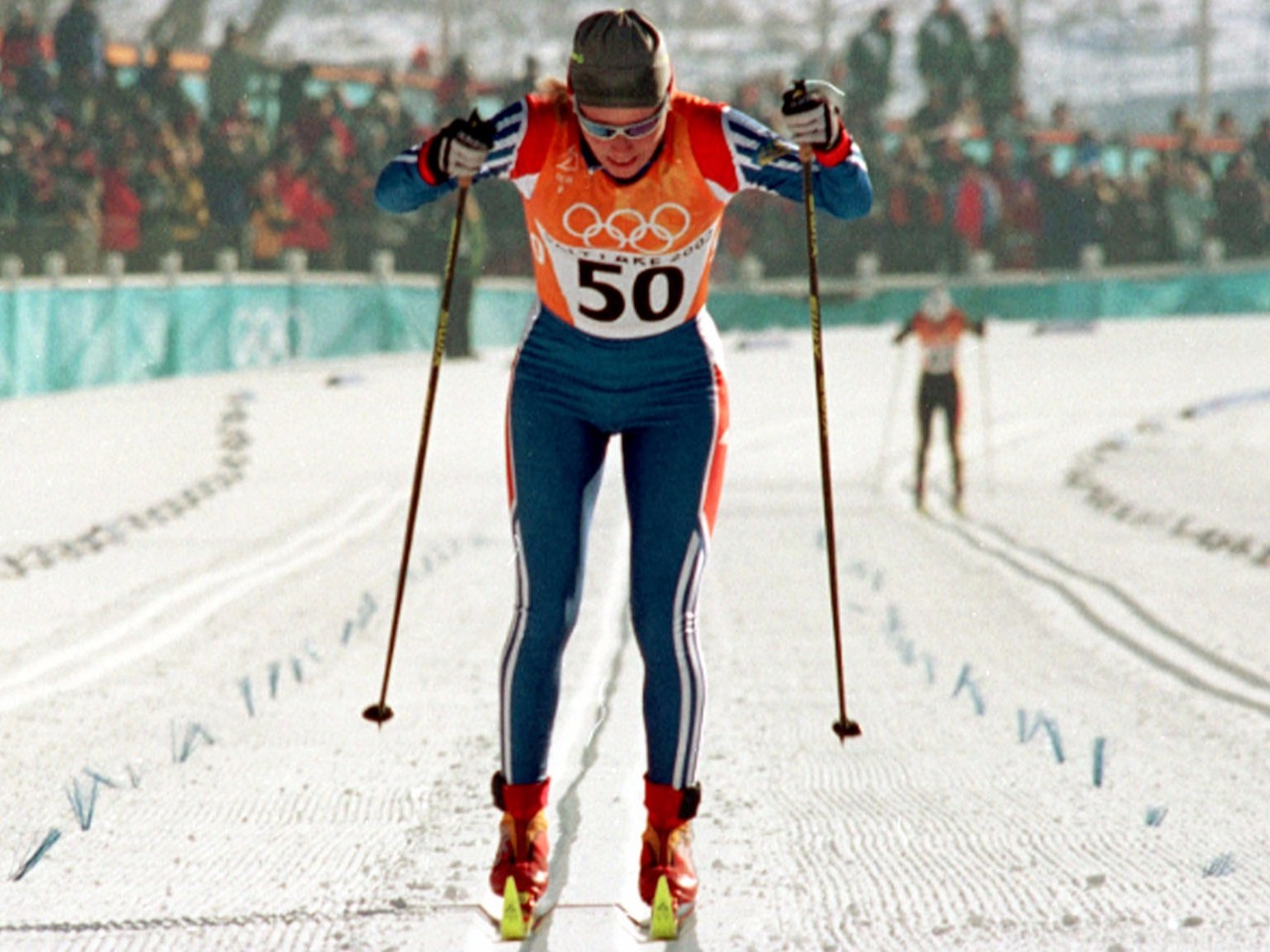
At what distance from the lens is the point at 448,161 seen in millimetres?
3555

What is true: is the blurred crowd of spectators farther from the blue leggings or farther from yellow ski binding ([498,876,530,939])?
yellow ski binding ([498,876,530,939])

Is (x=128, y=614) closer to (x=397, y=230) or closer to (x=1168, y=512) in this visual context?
(x=1168, y=512)

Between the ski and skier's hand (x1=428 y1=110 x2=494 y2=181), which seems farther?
skier's hand (x1=428 y1=110 x2=494 y2=181)

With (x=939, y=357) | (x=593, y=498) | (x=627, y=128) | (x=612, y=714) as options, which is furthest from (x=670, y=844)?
(x=939, y=357)

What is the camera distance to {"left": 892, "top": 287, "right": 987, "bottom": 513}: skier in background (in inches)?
612

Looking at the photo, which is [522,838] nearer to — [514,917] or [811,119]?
[514,917]

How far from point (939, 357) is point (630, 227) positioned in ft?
41.0

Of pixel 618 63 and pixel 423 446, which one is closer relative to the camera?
pixel 618 63

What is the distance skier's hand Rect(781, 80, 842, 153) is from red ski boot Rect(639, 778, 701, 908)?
1.42 metres

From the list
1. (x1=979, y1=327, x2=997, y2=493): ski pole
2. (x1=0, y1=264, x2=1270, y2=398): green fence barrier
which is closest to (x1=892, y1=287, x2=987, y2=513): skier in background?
(x1=979, y1=327, x2=997, y2=493): ski pole

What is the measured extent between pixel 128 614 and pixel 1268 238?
23.9 metres

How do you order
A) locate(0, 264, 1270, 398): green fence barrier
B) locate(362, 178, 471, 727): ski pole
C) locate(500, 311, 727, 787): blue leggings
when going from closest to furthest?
locate(500, 311, 727, 787): blue leggings
locate(362, 178, 471, 727): ski pole
locate(0, 264, 1270, 398): green fence barrier

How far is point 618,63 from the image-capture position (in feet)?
11.2

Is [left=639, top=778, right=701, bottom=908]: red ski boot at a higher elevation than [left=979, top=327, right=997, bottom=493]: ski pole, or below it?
higher
